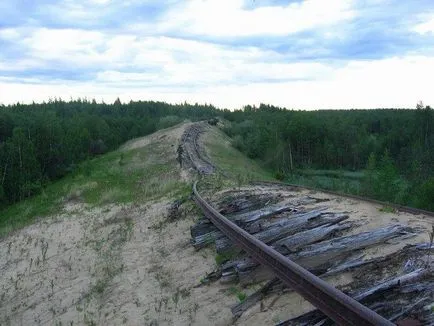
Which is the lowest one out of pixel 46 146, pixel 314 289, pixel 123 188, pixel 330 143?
pixel 330 143

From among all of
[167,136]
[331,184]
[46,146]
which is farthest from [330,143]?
[46,146]

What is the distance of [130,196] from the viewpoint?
74.9 ft

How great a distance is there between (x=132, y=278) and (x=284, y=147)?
215 ft

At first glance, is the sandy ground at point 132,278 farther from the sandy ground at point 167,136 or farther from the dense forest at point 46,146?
the dense forest at point 46,146

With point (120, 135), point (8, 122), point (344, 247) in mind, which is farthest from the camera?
point (120, 135)

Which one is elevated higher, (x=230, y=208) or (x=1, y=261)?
(x=230, y=208)

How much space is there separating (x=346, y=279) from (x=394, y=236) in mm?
1444

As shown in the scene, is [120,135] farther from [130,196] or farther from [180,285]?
[180,285]

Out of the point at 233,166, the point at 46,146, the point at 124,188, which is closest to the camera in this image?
the point at 124,188

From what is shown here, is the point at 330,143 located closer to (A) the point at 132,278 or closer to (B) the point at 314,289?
(A) the point at 132,278

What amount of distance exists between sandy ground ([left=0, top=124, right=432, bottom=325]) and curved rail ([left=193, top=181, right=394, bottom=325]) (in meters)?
0.26

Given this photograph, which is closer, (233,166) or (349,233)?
(349,233)

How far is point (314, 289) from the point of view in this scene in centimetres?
535

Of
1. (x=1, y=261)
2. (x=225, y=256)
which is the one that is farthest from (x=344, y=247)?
(x=1, y=261)
